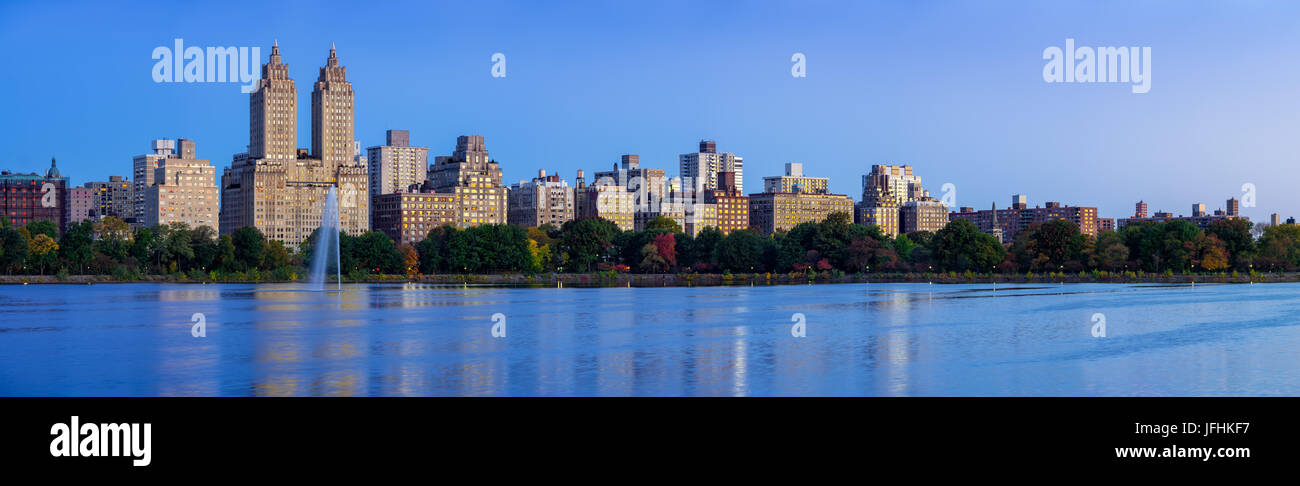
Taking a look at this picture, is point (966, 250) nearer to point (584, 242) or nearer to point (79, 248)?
point (584, 242)

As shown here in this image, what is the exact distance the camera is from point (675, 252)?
452 feet

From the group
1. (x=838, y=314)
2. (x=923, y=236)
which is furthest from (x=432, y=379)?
(x=923, y=236)

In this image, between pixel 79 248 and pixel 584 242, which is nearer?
pixel 79 248

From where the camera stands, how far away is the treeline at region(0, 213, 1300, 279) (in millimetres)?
116438

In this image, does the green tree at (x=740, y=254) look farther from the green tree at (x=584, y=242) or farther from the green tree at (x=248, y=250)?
the green tree at (x=248, y=250)

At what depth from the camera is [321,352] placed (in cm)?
3081

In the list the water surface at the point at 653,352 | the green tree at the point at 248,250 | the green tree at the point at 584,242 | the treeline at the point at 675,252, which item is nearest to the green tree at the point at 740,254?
the treeline at the point at 675,252
